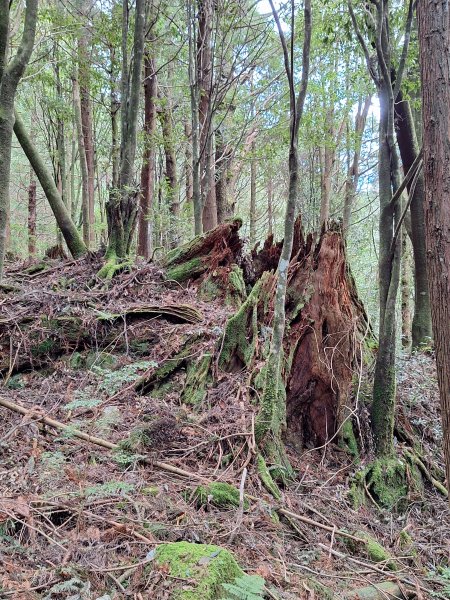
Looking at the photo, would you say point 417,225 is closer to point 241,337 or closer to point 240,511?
point 241,337

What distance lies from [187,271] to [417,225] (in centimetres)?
530

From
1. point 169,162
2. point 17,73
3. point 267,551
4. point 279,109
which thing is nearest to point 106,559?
point 267,551

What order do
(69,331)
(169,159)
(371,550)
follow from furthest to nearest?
1. (169,159)
2. (69,331)
3. (371,550)

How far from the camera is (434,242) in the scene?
2.63m

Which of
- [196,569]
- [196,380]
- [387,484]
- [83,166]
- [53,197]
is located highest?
[83,166]

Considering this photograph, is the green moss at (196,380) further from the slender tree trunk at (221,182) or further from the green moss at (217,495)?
the slender tree trunk at (221,182)

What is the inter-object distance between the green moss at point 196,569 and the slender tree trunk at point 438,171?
1.42 m

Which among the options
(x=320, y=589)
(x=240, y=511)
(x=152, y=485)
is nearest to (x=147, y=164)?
(x=152, y=485)

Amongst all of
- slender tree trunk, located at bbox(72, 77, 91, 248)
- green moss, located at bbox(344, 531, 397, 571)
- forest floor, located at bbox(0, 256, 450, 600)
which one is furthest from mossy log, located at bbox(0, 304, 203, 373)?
slender tree trunk, located at bbox(72, 77, 91, 248)

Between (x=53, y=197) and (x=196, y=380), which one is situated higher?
(x=53, y=197)

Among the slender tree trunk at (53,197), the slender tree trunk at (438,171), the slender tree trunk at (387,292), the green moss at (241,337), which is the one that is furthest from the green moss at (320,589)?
the slender tree trunk at (53,197)

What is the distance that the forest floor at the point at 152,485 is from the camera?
231 cm

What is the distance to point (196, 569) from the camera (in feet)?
6.97

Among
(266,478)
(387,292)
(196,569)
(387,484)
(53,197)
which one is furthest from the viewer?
(53,197)
